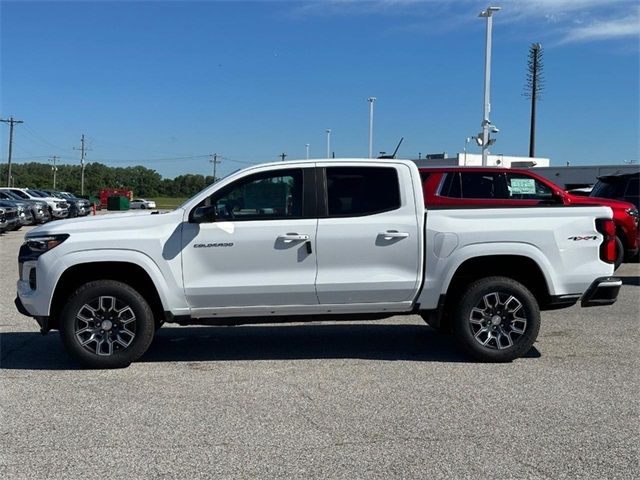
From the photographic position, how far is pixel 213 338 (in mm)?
7664

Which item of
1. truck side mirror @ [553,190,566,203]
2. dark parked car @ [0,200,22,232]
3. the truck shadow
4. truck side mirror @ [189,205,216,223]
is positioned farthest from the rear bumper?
dark parked car @ [0,200,22,232]

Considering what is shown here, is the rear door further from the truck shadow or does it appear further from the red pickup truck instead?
the red pickup truck

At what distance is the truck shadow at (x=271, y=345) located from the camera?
6.64m

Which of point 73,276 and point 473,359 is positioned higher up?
point 73,276

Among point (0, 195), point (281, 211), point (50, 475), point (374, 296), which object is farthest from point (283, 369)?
point (0, 195)

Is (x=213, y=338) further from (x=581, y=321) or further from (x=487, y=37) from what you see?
(x=487, y=37)

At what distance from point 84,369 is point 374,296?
2817mm

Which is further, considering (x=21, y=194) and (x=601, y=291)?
(x=21, y=194)

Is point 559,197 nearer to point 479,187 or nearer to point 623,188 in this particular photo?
point 479,187

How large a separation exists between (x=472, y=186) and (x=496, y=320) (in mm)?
5693

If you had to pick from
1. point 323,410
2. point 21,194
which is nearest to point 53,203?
point 21,194

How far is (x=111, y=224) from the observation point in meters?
6.20

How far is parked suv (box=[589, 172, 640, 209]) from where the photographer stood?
14.4 meters

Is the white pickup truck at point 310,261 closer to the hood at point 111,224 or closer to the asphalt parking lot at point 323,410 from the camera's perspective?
the hood at point 111,224
